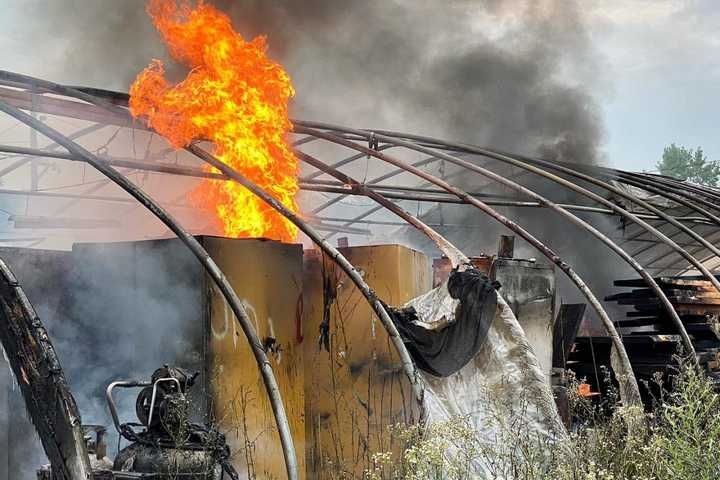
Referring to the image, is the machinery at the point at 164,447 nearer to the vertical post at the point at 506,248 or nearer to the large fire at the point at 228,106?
the large fire at the point at 228,106

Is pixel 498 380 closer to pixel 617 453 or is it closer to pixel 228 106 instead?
pixel 617 453

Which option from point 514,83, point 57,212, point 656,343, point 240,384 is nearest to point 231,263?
point 240,384

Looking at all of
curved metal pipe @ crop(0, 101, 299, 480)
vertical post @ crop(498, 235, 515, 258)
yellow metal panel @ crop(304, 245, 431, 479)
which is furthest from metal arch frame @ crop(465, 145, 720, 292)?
curved metal pipe @ crop(0, 101, 299, 480)

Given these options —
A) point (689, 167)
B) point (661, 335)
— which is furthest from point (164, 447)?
point (689, 167)

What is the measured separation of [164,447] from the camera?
5.99 metres

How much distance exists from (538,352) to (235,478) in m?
5.38

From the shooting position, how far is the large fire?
361 inches

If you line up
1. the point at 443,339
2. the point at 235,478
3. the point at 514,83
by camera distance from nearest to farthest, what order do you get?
the point at 235,478
the point at 443,339
the point at 514,83

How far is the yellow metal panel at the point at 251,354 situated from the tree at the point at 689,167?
61394 millimetres

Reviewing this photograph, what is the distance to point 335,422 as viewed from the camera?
919cm

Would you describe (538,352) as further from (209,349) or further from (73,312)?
(73,312)

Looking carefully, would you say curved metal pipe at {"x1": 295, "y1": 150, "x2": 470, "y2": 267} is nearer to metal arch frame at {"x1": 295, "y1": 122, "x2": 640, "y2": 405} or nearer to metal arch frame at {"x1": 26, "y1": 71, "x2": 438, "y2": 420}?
metal arch frame at {"x1": 295, "y1": 122, "x2": 640, "y2": 405}

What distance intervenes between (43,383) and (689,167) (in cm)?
7169

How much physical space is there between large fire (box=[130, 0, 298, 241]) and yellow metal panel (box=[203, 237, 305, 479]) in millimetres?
1017
